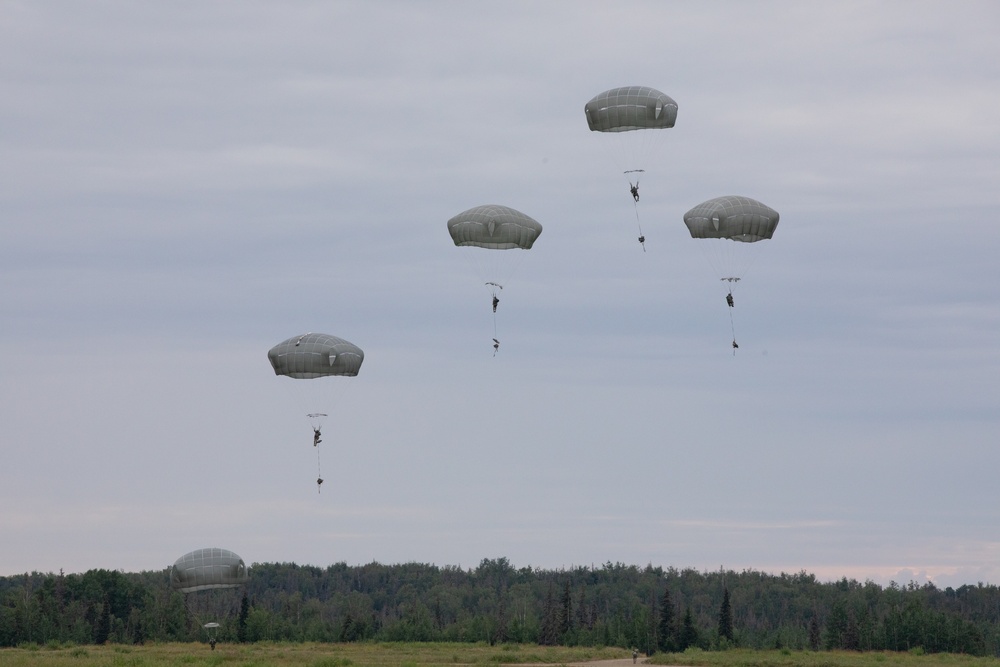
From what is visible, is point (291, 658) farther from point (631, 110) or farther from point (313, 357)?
point (631, 110)

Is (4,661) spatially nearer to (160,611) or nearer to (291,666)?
(291,666)

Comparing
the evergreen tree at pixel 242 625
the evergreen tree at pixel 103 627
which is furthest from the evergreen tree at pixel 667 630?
the evergreen tree at pixel 103 627

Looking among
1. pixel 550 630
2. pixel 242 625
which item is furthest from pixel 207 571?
pixel 550 630

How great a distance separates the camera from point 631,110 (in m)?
60.0

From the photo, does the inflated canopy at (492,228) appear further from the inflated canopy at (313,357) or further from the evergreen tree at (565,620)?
the evergreen tree at (565,620)

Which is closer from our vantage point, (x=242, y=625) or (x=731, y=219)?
(x=731, y=219)

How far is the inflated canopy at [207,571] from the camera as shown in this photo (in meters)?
73.1

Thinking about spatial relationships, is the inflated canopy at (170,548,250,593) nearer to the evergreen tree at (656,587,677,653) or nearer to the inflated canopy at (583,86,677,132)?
the inflated canopy at (583,86,677,132)

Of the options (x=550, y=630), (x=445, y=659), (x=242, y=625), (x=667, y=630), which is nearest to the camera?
(x=445, y=659)

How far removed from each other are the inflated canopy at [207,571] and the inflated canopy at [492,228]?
25.0 meters

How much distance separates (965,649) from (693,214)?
6602 cm

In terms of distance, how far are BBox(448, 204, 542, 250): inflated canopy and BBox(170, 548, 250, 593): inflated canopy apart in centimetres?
2501

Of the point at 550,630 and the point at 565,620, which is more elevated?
the point at 565,620

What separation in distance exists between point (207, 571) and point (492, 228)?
89.2 feet
